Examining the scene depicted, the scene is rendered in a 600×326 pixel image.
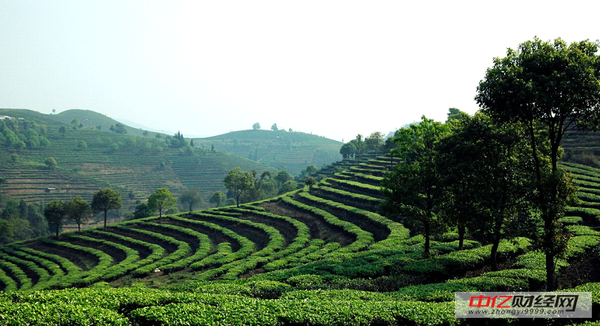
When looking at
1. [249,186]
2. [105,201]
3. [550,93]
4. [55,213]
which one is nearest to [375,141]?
[249,186]

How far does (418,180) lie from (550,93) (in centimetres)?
1022

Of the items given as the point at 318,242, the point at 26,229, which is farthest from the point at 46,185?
the point at 318,242

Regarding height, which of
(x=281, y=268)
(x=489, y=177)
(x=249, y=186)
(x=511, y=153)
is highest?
(x=511, y=153)

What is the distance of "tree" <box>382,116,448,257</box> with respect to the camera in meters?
25.2

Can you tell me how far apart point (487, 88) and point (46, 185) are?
7224 inches

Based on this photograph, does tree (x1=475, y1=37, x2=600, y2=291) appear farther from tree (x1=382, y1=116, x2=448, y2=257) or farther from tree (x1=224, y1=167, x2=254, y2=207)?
tree (x1=224, y1=167, x2=254, y2=207)

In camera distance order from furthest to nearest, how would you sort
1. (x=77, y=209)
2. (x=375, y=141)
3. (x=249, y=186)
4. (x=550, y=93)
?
(x=375, y=141) < (x=249, y=186) < (x=77, y=209) < (x=550, y=93)

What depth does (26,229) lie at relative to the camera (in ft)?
330

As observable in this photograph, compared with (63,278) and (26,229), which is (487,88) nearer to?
(63,278)

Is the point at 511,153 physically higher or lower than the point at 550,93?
lower

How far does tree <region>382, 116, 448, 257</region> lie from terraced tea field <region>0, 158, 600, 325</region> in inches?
122

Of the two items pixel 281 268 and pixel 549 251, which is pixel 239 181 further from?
pixel 549 251

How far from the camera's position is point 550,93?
1664cm

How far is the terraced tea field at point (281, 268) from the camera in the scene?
39.9 feet
